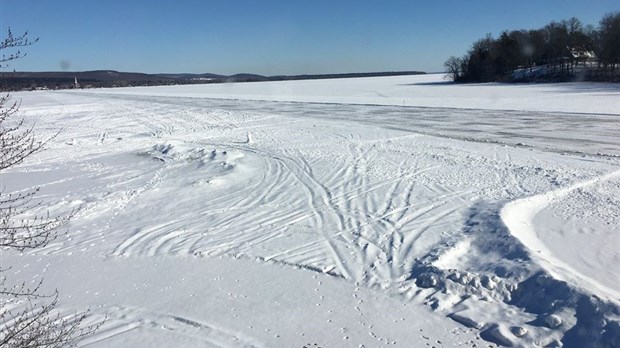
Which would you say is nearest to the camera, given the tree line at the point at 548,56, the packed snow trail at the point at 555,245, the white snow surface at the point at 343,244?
the white snow surface at the point at 343,244

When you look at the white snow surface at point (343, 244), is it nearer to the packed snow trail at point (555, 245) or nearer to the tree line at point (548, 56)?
the packed snow trail at point (555, 245)

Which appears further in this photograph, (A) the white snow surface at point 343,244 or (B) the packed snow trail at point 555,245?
(B) the packed snow trail at point 555,245

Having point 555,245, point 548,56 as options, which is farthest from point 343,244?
point 548,56

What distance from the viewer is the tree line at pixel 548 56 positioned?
56.3m

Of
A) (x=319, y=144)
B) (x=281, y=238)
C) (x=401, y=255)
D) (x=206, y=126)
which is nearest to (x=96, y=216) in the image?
(x=281, y=238)

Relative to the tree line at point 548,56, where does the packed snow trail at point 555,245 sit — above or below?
below

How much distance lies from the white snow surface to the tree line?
47892mm

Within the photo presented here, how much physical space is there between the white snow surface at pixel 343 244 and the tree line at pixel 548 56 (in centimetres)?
4789

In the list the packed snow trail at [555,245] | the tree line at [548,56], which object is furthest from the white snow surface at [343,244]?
the tree line at [548,56]

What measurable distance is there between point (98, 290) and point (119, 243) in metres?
1.91

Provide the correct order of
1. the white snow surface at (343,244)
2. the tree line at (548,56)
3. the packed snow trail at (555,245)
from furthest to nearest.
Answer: the tree line at (548,56) < the packed snow trail at (555,245) < the white snow surface at (343,244)

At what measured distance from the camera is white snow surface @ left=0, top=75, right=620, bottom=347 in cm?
555

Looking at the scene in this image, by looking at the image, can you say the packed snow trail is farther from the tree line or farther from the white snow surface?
the tree line

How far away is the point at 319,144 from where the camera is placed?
17.7 m
